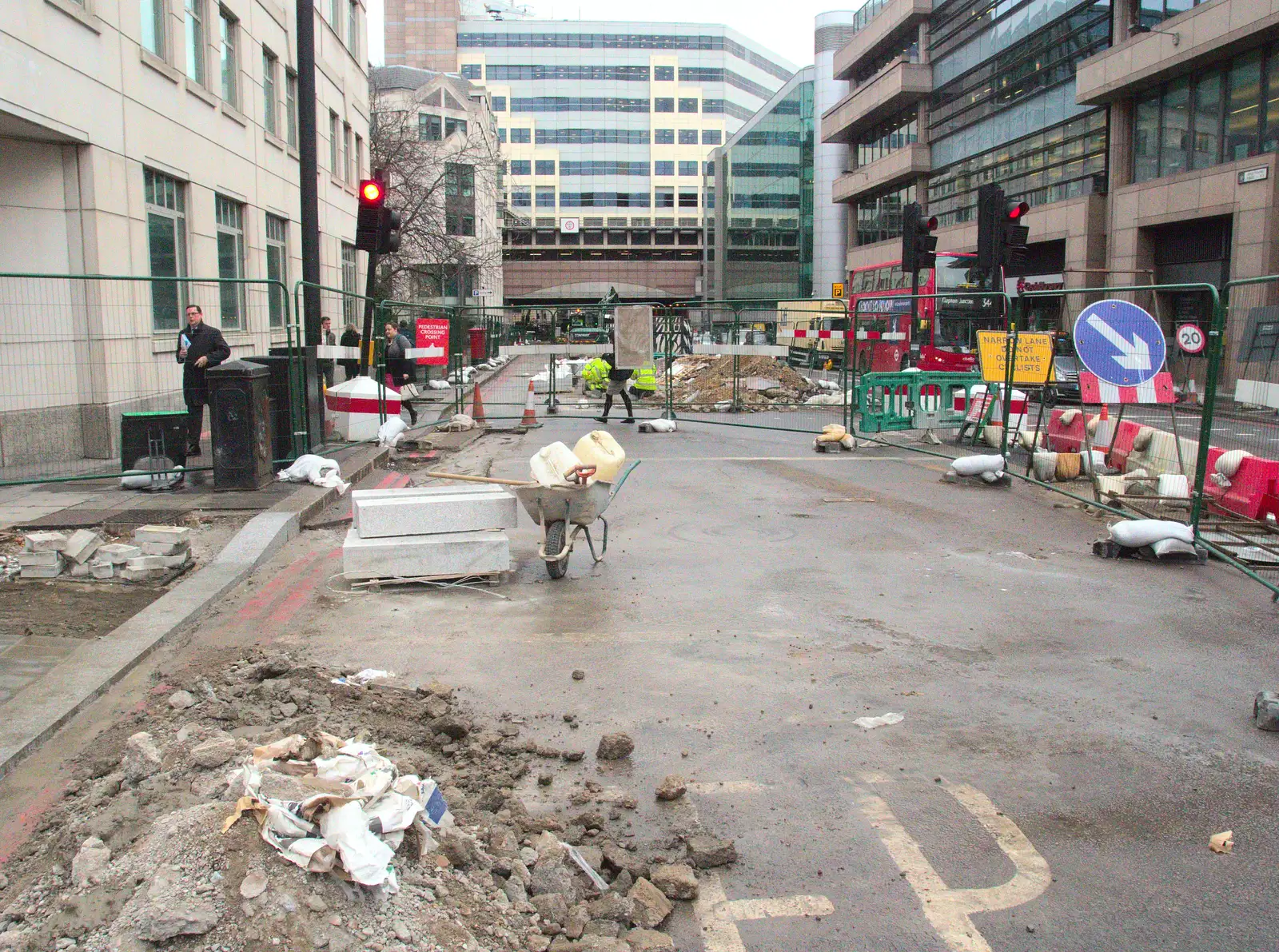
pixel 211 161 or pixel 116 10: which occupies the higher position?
pixel 116 10

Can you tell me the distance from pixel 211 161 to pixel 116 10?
13.6ft

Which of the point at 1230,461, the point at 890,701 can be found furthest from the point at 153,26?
the point at 890,701

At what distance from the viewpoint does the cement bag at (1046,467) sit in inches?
505

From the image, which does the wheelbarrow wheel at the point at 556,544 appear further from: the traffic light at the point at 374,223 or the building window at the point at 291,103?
the building window at the point at 291,103

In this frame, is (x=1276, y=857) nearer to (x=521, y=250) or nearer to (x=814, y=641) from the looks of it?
(x=814, y=641)

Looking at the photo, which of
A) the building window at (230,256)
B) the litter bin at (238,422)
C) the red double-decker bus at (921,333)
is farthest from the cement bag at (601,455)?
the building window at (230,256)

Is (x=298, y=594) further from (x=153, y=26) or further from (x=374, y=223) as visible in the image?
(x=153, y=26)

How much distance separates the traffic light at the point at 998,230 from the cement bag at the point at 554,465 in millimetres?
11667

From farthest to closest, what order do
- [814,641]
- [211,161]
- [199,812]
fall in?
[211,161]
[814,641]
[199,812]

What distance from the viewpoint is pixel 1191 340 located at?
11102 millimetres

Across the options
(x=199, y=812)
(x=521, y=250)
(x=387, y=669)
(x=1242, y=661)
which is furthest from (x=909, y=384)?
(x=521, y=250)

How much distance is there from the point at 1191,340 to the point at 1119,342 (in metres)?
1.41

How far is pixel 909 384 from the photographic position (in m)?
16.9

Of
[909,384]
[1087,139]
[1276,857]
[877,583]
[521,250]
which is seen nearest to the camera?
[1276,857]
